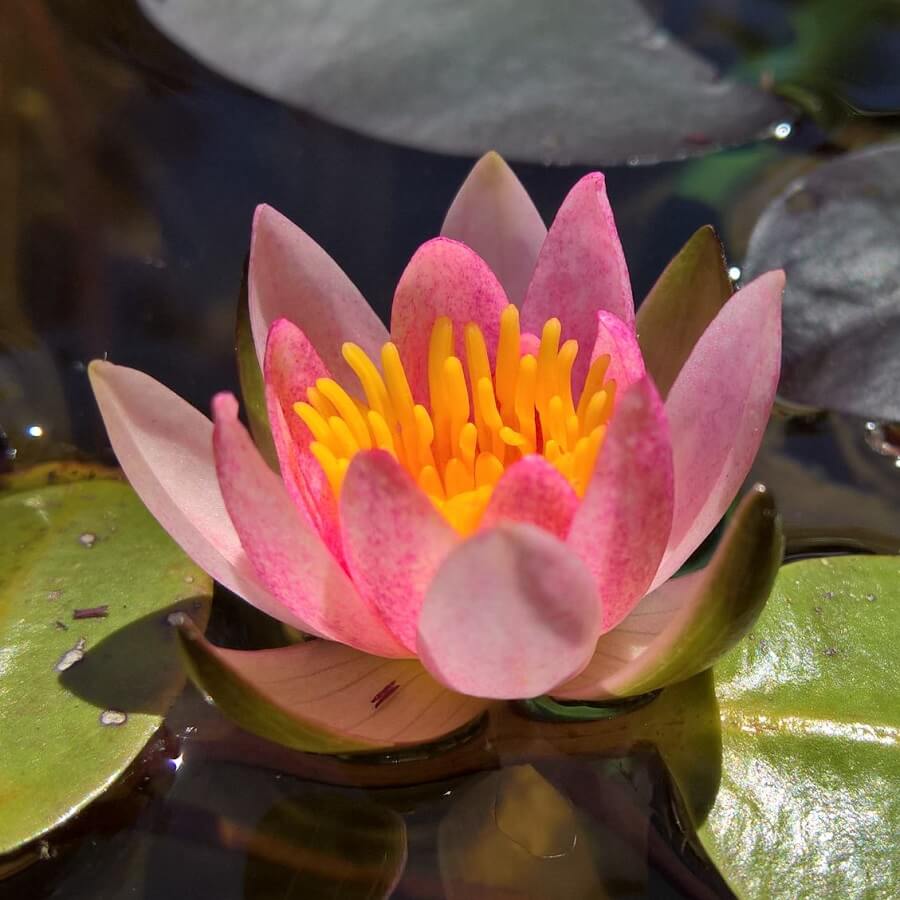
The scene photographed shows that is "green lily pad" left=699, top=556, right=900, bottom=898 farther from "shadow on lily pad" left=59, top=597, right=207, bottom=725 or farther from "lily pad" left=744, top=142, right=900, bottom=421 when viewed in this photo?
"shadow on lily pad" left=59, top=597, right=207, bottom=725

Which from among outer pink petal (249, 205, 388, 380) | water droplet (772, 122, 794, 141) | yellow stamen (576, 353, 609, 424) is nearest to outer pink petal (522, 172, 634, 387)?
yellow stamen (576, 353, 609, 424)

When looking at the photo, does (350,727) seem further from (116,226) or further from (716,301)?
(116,226)

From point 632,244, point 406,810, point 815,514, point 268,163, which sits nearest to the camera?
point 406,810

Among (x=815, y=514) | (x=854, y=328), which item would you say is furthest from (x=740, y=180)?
(x=815, y=514)

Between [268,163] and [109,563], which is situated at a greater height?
[268,163]

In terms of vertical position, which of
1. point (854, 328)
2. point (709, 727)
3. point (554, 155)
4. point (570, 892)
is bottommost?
point (570, 892)

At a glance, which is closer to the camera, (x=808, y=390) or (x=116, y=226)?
(x=808, y=390)

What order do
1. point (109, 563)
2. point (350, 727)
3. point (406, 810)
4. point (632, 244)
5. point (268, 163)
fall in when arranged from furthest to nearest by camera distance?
point (268, 163)
point (632, 244)
point (109, 563)
point (406, 810)
point (350, 727)

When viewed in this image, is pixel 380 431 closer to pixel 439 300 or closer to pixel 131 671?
pixel 439 300
